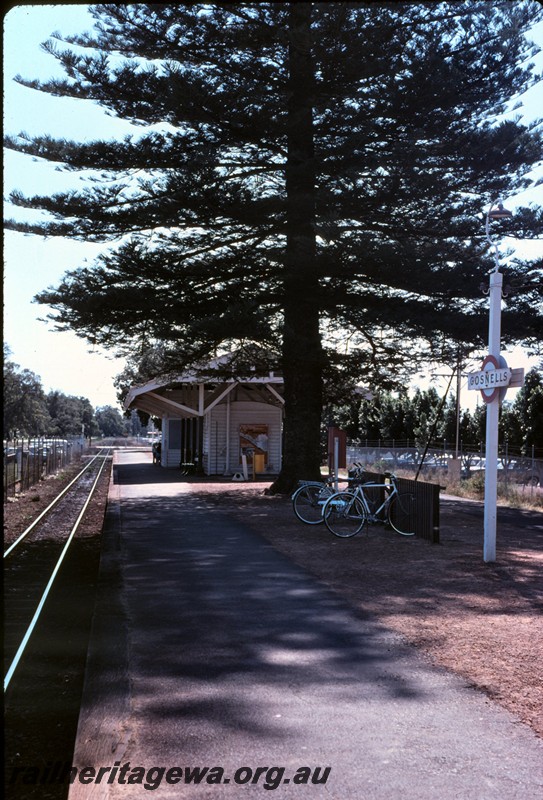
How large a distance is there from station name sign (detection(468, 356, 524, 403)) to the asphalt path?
3450 millimetres

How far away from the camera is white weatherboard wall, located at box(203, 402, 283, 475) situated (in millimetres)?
29172

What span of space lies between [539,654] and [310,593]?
8.47 feet

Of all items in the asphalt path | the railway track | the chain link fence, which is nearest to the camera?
the asphalt path

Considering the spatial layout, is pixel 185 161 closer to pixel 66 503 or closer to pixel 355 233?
pixel 355 233

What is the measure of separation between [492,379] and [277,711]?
6.18 metres

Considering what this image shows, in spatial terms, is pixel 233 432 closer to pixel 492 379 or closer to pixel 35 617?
pixel 492 379

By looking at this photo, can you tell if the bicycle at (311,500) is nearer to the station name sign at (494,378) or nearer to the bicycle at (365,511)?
the bicycle at (365,511)

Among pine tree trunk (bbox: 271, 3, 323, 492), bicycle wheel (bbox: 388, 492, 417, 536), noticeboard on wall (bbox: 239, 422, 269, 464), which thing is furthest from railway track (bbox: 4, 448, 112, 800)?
noticeboard on wall (bbox: 239, 422, 269, 464)

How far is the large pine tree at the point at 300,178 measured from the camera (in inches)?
634

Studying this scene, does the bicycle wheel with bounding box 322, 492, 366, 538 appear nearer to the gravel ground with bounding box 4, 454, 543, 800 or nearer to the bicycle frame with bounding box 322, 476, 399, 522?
the bicycle frame with bounding box 322, 476, 399, 522

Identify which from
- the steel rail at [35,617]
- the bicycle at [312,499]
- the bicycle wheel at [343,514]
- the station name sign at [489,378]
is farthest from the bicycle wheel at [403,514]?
the steel rail at [35,617]

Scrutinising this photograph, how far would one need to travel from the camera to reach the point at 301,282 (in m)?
17.4

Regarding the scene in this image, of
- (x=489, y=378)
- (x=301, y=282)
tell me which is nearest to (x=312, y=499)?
(x=489, y=378)

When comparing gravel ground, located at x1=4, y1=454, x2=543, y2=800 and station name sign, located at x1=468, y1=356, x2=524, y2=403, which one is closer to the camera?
gravel ground, located at x1=4, y1=454, x2=543, y2=800
